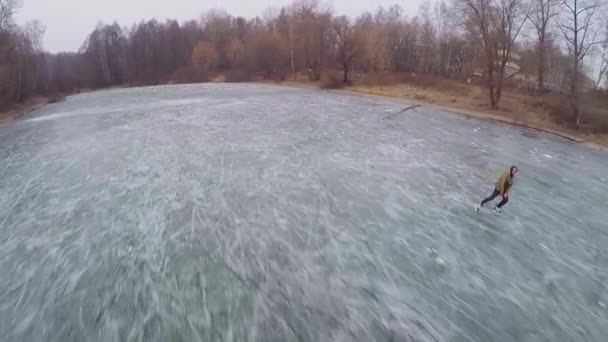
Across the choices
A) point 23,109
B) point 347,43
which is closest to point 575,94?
point 347,43

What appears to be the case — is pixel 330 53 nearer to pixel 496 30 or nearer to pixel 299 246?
pixel 496 30

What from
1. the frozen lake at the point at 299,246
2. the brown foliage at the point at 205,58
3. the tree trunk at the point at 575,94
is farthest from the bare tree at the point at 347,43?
the brown foliage at the point at 205,58

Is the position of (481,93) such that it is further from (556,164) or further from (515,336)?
(515,336)

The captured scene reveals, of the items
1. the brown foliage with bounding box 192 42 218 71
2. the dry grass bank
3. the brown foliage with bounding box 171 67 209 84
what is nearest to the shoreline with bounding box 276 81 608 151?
the dry grass bank

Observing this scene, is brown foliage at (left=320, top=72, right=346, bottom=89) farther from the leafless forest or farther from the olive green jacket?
the olive green jacket

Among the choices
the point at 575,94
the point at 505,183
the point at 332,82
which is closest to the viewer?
the point at 505,183

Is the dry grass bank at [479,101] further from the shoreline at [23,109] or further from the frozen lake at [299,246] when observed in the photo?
the shoreline at [23,109]
